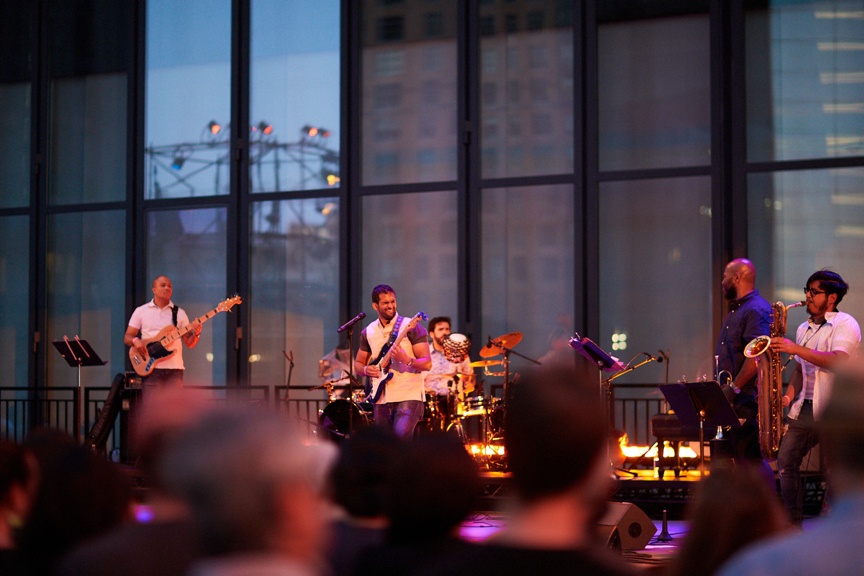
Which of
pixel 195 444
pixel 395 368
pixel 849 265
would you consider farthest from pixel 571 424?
pixel 849 265

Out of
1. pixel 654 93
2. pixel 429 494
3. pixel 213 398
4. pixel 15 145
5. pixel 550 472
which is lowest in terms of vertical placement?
pixel 213 398

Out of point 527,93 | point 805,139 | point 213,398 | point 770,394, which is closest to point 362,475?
point 770,394

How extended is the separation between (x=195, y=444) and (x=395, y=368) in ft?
25.8

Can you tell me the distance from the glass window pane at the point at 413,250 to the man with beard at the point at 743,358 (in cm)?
469

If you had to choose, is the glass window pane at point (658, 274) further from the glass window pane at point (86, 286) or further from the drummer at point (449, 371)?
the glass window pane at point (86, 286)

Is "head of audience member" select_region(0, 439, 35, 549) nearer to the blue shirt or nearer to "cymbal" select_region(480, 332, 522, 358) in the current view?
the blue shirt

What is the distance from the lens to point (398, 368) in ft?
31.7

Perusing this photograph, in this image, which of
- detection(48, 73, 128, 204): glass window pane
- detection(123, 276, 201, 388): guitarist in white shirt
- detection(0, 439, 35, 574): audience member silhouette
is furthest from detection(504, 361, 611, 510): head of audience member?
detection(48, 73, 128, 204): glass window pane

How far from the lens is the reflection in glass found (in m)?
14.9

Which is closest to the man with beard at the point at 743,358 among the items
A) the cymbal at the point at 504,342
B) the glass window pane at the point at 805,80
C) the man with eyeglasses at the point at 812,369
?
the man with eyeglasses at the point at 812,369

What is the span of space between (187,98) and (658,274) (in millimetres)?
6473

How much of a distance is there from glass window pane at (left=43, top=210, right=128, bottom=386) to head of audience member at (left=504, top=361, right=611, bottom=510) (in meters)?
12.9

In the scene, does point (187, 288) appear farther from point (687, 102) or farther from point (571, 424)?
point (571, 424)

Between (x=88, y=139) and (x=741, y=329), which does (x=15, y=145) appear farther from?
(x=741, y=329)
